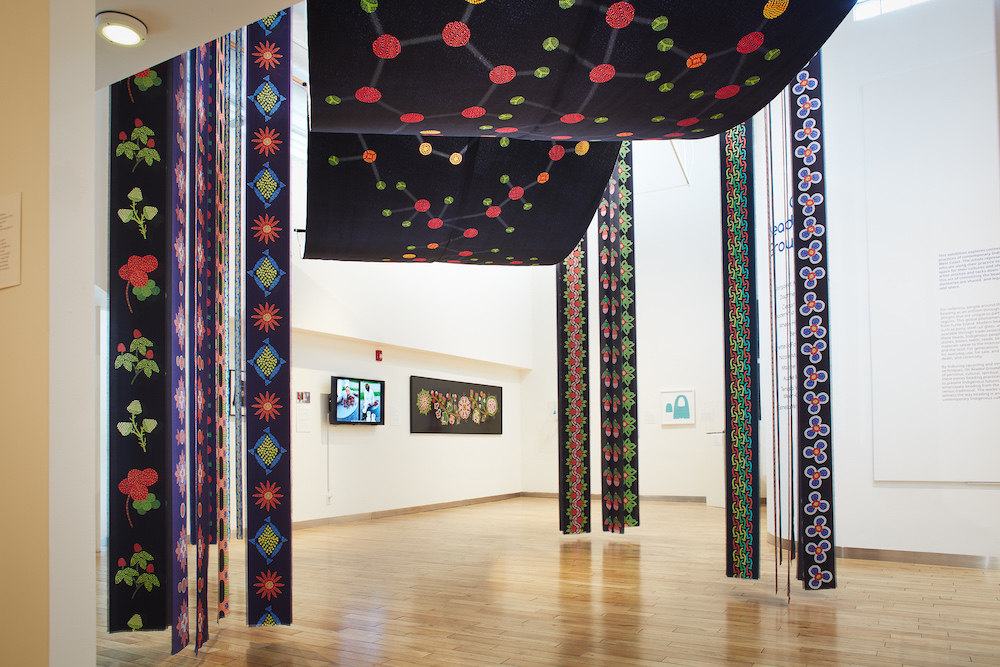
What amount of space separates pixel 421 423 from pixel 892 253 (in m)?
7.77

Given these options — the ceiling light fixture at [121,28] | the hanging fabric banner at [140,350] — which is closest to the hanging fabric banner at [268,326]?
the hanging fabric banner at [140,350]

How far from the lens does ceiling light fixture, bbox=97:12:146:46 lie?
11.2 feet

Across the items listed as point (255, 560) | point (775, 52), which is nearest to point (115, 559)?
point (255, 560)

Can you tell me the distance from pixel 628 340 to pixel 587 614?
4.64 meters

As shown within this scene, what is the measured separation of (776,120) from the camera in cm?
873

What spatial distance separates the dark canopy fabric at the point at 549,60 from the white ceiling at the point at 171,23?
1.05ft

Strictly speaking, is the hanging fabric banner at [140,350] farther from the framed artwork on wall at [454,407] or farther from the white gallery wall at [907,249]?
the framed artwork on wall at [454,407]

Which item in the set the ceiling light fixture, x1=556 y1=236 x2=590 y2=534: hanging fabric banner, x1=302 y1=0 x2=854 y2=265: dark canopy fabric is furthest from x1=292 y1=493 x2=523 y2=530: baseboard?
the ceiling light fixture

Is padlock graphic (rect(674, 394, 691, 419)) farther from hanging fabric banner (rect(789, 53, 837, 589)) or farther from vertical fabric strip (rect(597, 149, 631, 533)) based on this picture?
hanging fabric banner (rect(789, 53, 837, 589))

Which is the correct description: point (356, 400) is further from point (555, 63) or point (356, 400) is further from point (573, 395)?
point (555, 63)

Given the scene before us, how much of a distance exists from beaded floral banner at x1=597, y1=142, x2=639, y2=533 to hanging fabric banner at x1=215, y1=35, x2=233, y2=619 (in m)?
5.16

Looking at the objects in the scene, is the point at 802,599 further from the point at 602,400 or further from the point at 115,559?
the point at 115,559

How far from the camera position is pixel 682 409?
46.9ft

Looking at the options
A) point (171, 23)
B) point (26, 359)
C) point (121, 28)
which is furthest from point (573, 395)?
point (26, 359)
